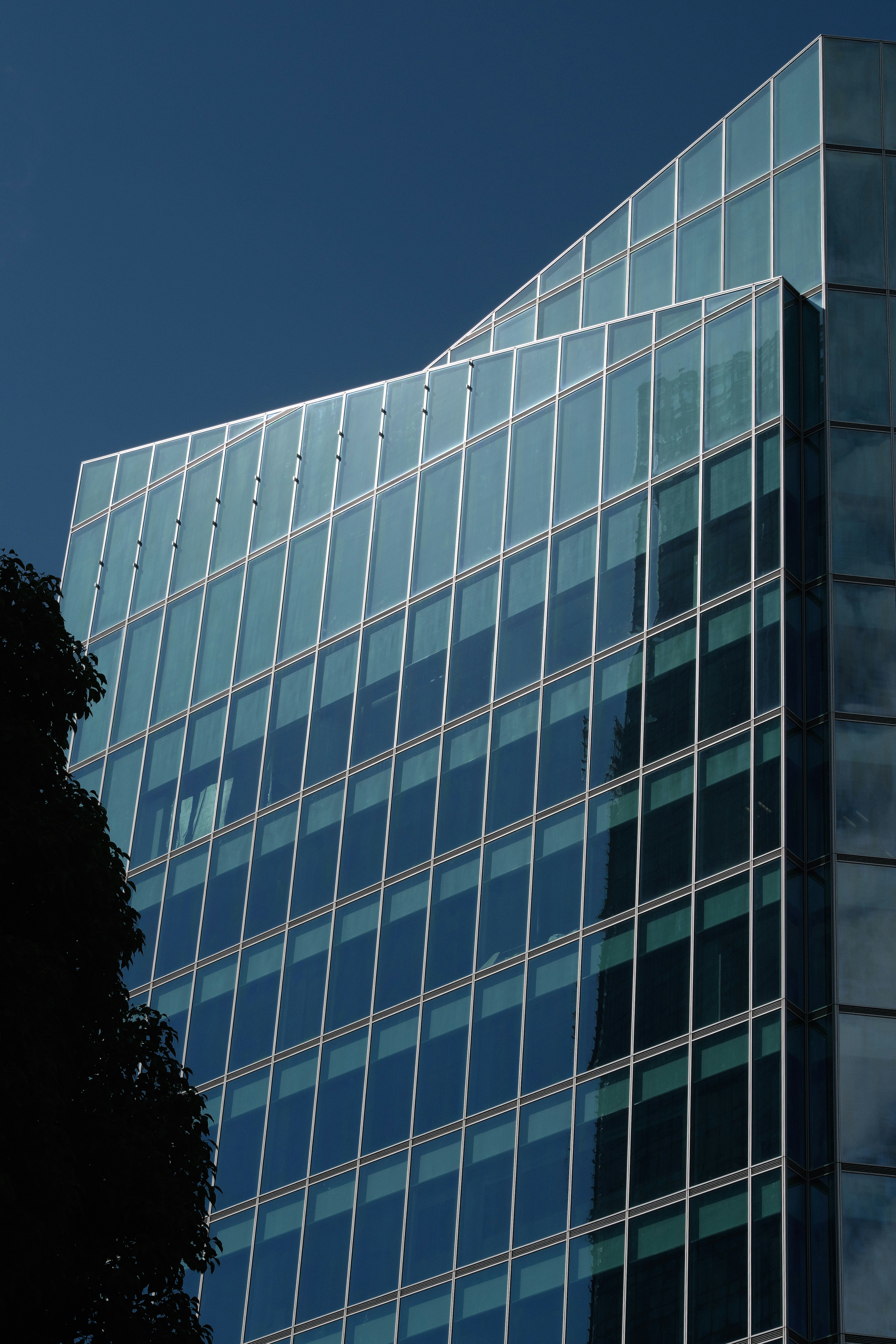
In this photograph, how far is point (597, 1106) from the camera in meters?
43.9

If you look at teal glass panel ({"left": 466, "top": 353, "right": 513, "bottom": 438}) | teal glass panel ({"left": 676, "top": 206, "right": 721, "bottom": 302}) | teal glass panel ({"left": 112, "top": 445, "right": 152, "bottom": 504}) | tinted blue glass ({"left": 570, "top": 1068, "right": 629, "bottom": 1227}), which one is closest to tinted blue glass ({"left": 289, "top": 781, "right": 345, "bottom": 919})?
teal glass panel ({"left": 466, "top": 353, "right": 513, "bottom": 438})

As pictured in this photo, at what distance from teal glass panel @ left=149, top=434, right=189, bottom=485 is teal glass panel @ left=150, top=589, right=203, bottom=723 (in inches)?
214

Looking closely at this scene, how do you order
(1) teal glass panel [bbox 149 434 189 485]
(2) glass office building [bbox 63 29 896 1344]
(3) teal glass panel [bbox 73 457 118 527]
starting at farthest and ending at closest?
1. (3) teal glass panel [bbox 73 457 118 527]
2. (1) teal glass panel [bbox 149 434 189 485]
3. (2) glass office building [bbox 63 29 896 1344]

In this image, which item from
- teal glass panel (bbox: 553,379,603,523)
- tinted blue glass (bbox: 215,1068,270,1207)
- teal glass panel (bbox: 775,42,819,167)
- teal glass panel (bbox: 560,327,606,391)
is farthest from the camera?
teal glass panel (bbox: 560,327,606,391)

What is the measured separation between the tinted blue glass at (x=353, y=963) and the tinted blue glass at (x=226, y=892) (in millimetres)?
4069

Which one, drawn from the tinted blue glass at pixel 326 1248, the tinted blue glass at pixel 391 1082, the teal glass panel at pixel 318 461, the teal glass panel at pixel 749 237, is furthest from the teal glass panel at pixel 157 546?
the tinted blue glass at pixel 326 1248

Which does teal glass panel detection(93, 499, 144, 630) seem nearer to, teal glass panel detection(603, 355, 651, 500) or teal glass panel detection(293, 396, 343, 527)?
teal glass panel detection(293, 396, 343, 527)

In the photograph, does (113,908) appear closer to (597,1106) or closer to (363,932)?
(597,1106)

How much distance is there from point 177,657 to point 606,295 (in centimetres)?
1644

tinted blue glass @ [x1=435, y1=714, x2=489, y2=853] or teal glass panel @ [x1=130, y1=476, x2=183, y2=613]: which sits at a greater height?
teal glass panel @ [x1=130, y1=476, x2=183, y2=613]

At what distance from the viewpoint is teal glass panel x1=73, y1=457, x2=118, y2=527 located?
7000 cm

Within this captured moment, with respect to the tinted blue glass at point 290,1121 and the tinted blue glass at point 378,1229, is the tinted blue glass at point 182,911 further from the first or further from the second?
the tinted blue glass at point 378,1229

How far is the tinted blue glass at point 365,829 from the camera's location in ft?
174

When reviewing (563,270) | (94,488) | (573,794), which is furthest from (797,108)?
(94,488)
